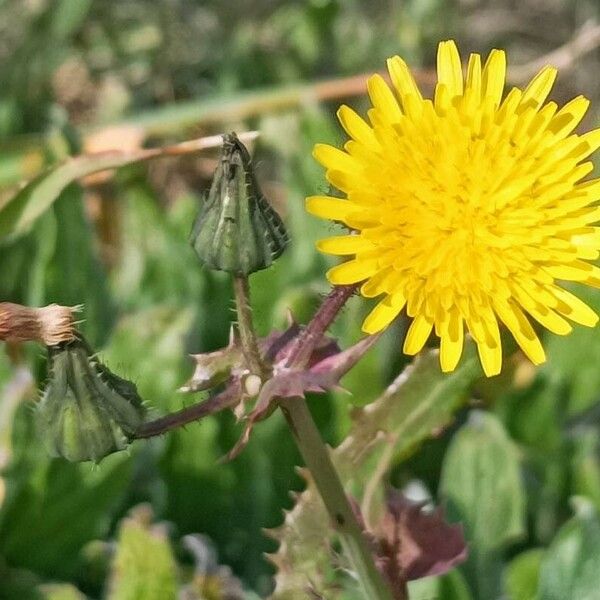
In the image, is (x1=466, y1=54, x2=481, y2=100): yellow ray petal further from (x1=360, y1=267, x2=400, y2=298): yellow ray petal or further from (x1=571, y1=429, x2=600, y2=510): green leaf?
(x1=571, y1=429, x2=600, y2=510): green leaf

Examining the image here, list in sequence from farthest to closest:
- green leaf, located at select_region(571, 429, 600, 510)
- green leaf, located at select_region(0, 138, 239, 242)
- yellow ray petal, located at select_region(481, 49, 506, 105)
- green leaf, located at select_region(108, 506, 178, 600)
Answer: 1. green leaf, located at select_region(571, 429, 600, 510)
2. green leaf, located at select_region(0, 138, 239, 242)
3. green leaf, located at select_region(108, 506, 178, 600)
4. yellow ray petal, located at select_region(481, 49, 506, 105)

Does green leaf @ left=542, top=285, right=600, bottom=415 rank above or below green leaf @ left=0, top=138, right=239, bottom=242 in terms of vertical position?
below

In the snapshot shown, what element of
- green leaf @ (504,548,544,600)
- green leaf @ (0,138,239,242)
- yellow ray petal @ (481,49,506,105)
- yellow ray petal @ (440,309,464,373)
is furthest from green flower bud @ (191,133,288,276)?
green leaf @ (504,548,544,600)

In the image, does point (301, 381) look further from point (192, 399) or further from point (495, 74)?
point (192, 399)

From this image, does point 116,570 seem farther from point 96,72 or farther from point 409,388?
point 96,72

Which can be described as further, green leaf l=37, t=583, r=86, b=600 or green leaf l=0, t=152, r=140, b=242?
green leaf l=0, t=152, r=140, b=242

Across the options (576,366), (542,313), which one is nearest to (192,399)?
(576,366)
